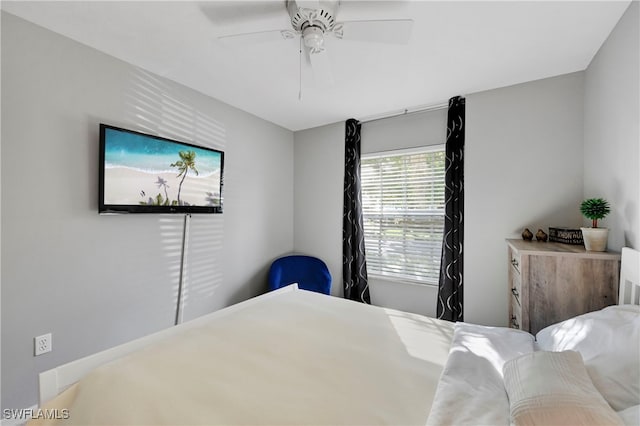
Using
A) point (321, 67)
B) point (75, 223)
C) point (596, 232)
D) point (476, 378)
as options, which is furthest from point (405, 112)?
point (75, 223)

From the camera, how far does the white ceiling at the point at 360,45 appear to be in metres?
1.52

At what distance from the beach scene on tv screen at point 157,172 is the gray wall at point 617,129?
9.69 feet

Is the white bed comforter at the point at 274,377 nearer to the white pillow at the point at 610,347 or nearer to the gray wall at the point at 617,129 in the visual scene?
the white pillow at the point at 610,347

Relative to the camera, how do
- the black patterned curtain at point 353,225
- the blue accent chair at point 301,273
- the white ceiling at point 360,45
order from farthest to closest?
the black patterned curtain at point 353,225
the blue accent chair at point 301,273
the white ceiling at point 360,45

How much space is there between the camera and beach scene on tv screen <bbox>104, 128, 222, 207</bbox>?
6.37 feet

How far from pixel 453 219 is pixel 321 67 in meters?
1.89

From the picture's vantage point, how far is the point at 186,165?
2.41m

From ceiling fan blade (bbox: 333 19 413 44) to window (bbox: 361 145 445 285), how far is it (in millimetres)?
1639

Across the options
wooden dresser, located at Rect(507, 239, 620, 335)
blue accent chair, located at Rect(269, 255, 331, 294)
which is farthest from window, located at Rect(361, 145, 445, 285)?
wooden dresser, located at Rect(507, 239, 620, 335)

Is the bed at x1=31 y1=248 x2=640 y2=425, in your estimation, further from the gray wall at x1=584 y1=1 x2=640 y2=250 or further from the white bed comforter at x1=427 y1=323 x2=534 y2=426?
the gray wall at x1=584 y1=1 x2=640 y2=250

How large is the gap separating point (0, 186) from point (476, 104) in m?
3.55

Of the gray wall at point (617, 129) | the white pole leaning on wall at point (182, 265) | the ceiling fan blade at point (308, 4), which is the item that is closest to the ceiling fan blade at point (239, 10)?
the ceiling fan blade at point (308, 4)

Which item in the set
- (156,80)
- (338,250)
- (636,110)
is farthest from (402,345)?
(156,80)

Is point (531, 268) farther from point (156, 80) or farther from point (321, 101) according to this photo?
point (156, 80)
